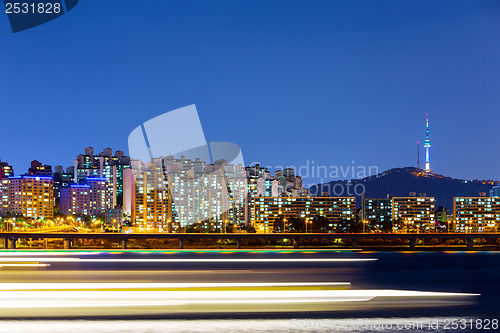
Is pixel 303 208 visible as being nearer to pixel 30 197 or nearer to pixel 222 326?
pixel 30 197

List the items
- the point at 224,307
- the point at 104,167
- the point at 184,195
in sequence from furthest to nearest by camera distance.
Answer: the point at 104,167
the point at 184,195
the point at 224,307

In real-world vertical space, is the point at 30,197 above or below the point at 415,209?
above

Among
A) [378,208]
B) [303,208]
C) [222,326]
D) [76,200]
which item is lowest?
[222,326]

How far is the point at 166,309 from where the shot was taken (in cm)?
1290

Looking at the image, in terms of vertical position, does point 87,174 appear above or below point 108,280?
above

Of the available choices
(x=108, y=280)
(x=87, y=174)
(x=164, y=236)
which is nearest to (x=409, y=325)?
(x=108, y=280)

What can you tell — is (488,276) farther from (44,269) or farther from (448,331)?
(44,269)

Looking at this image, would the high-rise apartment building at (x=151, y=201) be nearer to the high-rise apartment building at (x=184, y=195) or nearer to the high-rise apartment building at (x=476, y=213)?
the high-rise apartment building at (x=184, y=195)

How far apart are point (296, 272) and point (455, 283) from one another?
659 cm

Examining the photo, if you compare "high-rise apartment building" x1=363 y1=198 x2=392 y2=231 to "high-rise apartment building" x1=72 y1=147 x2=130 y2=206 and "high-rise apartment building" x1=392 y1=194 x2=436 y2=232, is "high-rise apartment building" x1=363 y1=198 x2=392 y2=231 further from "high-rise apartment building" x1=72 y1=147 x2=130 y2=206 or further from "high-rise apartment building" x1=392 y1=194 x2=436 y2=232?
"high-rise apartment building" x1=72 y1=147 x2=130 y2=206

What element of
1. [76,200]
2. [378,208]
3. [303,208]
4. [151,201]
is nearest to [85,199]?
[76,200]

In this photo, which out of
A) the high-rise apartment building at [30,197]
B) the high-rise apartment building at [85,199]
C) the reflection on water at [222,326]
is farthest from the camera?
the high-rise apartment building at [85,199]

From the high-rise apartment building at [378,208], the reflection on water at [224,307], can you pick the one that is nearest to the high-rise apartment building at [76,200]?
the high-rise apartment building at [378,208]

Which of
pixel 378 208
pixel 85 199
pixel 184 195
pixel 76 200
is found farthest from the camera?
pixel 85 199
